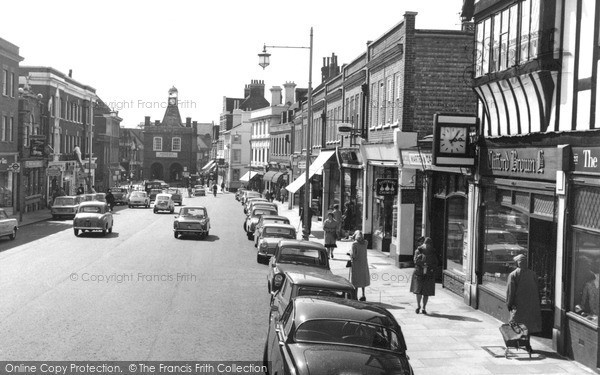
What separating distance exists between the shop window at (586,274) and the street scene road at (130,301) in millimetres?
5672

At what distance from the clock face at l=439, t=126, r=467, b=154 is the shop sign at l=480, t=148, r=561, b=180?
0.55m

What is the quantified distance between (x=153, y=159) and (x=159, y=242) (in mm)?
95491

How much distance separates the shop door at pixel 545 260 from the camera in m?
13.6

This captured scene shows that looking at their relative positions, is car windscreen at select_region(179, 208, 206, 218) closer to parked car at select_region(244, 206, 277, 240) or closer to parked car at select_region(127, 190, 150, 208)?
parked car at select_region(244, 206, 277, 240)

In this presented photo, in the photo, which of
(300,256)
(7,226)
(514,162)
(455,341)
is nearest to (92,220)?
(7,226)

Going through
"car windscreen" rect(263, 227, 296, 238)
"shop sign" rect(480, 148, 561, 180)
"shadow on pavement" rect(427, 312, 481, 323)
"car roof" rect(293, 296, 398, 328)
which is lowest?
"shadow on pavement" rect(427, 312, 481, 323)

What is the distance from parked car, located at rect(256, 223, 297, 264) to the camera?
79.4 ft

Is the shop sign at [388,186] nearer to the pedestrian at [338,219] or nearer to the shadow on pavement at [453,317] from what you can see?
the pedestrian at [338,219]

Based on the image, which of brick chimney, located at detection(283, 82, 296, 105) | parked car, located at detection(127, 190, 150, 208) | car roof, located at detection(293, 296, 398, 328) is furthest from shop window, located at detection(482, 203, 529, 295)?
brick chimney, located at detection(283, 82, 296, 105)

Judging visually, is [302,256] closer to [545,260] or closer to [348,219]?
[545,260]

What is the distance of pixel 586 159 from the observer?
1180 centimetres

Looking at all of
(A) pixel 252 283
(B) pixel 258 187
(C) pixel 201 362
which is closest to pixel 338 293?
(C) pixel 201 362

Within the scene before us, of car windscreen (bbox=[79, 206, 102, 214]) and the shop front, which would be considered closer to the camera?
→ the shop front

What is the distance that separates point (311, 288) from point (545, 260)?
4.88 metres
